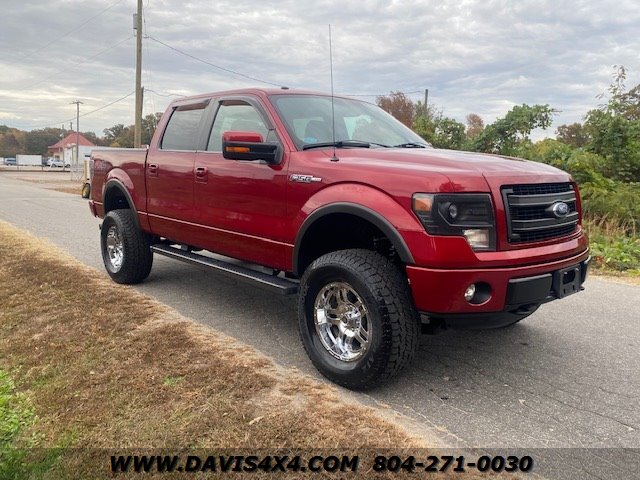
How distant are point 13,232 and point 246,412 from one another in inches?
332

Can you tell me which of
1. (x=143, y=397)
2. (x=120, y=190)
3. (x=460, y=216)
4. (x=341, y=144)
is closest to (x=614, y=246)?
(x=341, y=144)

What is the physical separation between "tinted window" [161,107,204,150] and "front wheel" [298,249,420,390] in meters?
2.20

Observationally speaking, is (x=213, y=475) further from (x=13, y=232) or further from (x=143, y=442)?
(x=13, y=232)

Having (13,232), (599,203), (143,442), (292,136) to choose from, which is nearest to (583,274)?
(292,136)

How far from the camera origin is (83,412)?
3.12 metres

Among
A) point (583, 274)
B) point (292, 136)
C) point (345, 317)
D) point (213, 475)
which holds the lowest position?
point (213, 475)

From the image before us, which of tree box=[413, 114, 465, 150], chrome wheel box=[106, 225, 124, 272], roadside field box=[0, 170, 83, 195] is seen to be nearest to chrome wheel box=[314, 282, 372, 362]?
chrome wheel box=[106, 225, 124, 272]

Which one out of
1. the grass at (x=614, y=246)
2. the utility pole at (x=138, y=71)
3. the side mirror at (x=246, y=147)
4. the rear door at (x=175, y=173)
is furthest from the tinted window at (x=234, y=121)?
the utility pole at (x=138, y=71)

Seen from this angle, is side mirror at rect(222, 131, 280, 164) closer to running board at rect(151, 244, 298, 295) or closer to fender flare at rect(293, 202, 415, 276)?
fender flare at rect(293, 202, 415, 276)

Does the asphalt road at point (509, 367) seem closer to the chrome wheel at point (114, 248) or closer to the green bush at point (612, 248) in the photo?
the chrome wheel at point (114, 248)

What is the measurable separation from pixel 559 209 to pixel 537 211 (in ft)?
0.65

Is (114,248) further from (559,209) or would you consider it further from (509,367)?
(559,209)

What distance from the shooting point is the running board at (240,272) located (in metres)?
4.09

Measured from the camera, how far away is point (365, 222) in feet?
12.0
